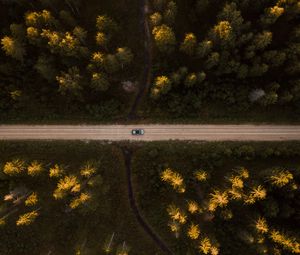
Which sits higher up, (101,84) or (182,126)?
(101,84)

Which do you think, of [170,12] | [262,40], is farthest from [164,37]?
[262,40]

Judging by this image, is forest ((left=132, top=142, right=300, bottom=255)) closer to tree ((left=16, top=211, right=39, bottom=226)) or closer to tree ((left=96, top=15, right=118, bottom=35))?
tree ((left=16, top=211, right=39, bottom=226))

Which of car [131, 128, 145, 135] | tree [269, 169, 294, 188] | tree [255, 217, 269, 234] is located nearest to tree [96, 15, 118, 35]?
car [131, 128, 145, 135]

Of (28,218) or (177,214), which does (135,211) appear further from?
(28,218)

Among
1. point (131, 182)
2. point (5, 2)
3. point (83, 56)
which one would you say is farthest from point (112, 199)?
point (5, 2)

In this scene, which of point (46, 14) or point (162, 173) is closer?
point (46, 14)

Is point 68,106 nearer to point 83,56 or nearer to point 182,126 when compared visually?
point 83,56
